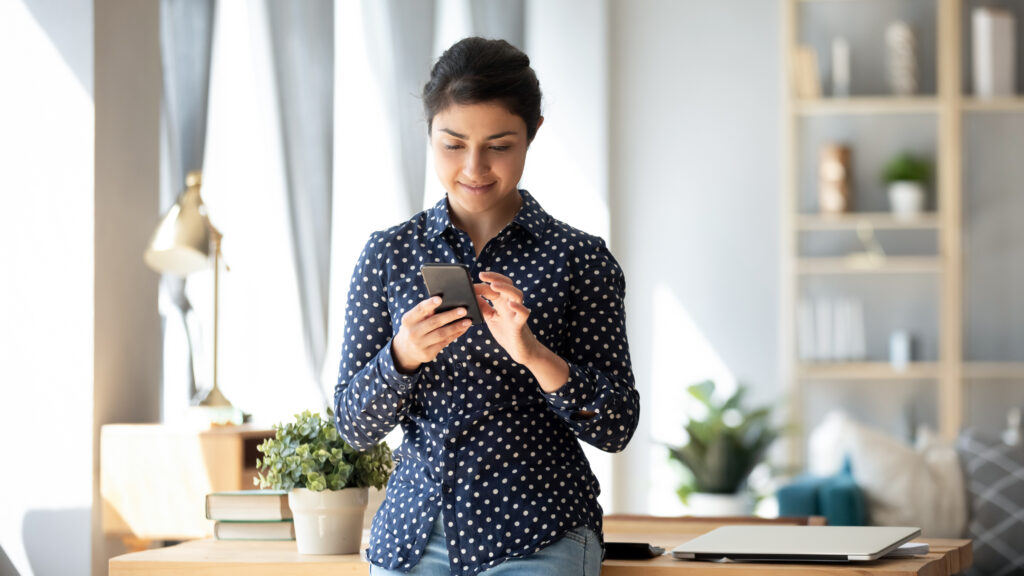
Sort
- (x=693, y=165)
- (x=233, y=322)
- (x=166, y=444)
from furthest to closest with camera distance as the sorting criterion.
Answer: (x=693, y=165) → (x=233, y=322) → (x=166, y=444)

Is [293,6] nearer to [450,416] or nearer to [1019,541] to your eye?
[450,416]

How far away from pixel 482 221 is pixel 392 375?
27 cm

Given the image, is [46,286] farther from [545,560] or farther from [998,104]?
[998,104]

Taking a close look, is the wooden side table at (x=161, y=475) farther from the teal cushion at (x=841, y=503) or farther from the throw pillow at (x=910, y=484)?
the throw pillow at (x=910, y=484)

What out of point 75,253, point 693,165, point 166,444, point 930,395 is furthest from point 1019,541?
point 75,253

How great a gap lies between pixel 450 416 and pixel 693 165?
4.53 metres

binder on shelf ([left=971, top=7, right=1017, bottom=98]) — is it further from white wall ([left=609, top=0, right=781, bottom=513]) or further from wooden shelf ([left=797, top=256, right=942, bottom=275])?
white wall ([left=609, top=0, right=781, bottom=513])

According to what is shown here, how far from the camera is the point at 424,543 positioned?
1.48 meters

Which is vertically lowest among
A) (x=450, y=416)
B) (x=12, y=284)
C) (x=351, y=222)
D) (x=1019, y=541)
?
(x=1019, y=541)

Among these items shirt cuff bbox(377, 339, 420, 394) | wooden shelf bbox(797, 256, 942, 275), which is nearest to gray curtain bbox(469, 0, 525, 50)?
wooden shelf bbox(797, 256, 942, 275)

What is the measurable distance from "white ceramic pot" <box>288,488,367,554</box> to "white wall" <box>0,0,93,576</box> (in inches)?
45.0

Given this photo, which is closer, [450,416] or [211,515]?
[450,416]

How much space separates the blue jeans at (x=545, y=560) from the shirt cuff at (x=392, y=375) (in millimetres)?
171

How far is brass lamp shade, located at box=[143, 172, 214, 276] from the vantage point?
2.88 metres
